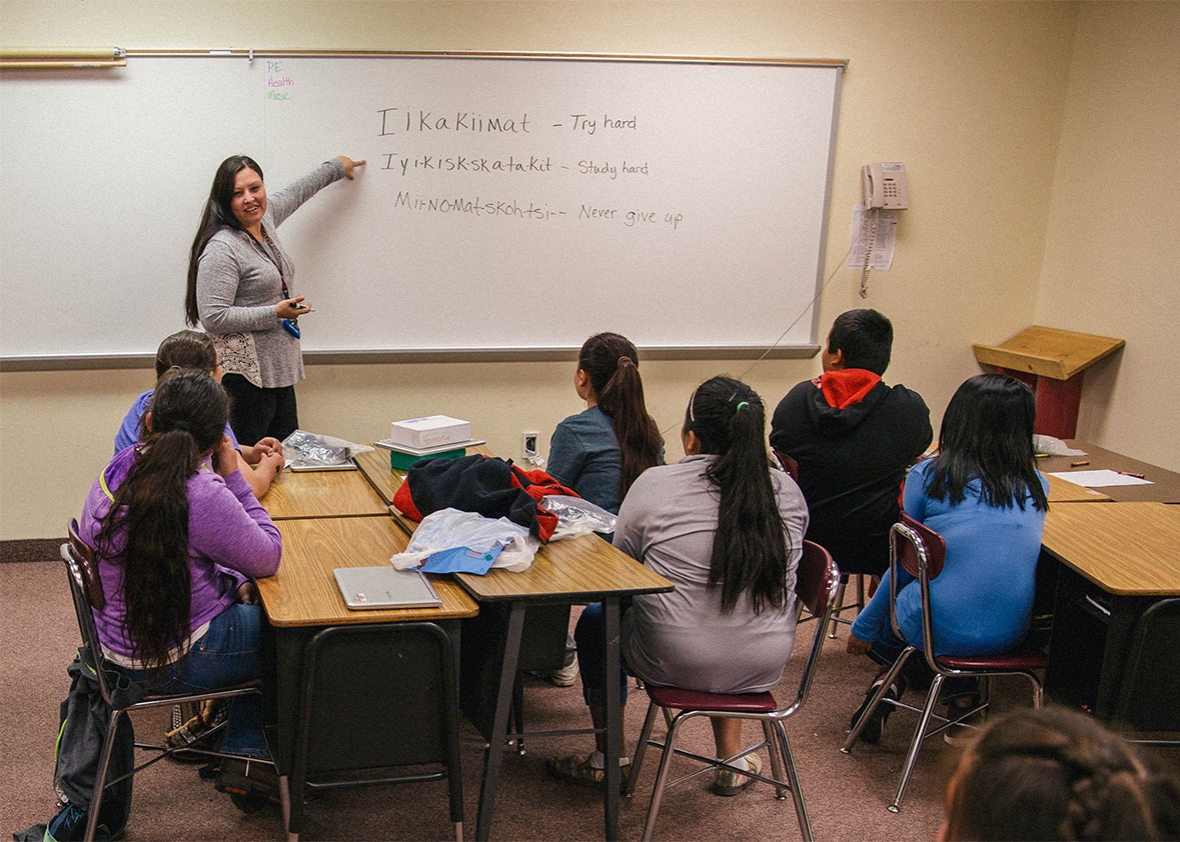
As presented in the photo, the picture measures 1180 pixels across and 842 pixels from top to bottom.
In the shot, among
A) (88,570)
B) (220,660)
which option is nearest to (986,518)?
(220,660)

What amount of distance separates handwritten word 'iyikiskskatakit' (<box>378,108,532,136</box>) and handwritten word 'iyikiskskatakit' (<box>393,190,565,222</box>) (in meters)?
0.25

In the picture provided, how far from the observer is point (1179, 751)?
9.23 ft

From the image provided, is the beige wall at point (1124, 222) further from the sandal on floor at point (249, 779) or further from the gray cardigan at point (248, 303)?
the sandal on floor at point (249, 779)

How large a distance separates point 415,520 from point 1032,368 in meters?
2.95

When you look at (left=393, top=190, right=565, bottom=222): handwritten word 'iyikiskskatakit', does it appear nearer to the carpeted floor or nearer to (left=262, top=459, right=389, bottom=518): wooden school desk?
(left=262, top=459, right=389, bottom=518): wooden school desk

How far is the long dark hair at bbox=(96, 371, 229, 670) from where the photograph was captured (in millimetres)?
1889

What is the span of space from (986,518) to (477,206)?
Result: 2.40 m

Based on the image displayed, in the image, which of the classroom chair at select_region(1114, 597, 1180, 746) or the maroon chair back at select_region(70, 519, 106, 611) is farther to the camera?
the classroom chair at select_region(1114, 597, 1180, 746)

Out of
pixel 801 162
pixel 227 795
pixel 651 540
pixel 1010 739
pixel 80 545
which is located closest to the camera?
→ pixel 1010 739

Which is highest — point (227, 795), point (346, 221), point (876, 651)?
point (346, 221)

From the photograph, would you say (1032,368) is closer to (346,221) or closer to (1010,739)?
(346,221)

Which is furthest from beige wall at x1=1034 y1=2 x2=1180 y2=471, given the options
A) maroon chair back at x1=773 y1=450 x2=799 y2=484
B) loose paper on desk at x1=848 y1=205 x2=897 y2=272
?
maroon chair back at x1=773 y1=450 x2=799 y2=484

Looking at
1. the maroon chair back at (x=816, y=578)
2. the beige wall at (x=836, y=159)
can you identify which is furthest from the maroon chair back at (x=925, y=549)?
the beige wall at (x=836, y=159)

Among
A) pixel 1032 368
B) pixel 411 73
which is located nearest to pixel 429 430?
pixel 411 73
